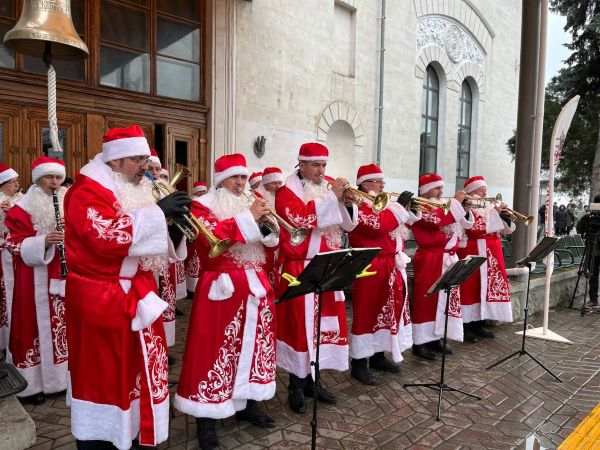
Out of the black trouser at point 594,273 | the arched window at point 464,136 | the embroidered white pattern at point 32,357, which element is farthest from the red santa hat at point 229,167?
the arched window at point 464,136

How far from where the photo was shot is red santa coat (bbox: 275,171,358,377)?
4137mm

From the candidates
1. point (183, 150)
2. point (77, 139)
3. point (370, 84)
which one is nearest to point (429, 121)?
point (370, 84)

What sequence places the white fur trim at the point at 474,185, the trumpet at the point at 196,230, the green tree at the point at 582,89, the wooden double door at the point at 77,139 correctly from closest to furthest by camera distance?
1. the trumpet at the point at 196,230
2. the white fur trim at the point at 474,185
3. the wooden double door at the point at 77,139
4. the green tree at the point at 582,89

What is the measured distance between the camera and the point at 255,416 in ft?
13.3

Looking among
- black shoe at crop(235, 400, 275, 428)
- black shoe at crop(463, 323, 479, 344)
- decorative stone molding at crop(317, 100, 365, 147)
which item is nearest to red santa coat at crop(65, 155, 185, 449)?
black shoe at crop(235, 400, 275, 428)

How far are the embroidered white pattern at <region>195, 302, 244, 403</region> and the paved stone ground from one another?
18.9 inches

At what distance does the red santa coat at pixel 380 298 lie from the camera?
5.08 metres

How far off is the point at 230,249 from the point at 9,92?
5.66m

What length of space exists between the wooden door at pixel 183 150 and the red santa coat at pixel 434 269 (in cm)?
512

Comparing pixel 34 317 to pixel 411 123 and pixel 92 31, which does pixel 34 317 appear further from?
pixel 411 123

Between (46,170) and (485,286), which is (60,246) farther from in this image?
(485,286)

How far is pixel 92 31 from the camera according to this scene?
26.9 feet

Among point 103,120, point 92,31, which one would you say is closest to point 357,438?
point 103,120

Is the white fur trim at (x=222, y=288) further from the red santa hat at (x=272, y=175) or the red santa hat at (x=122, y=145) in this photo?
the red santa hat at (x=272, y=175)
